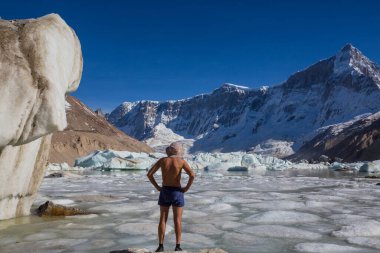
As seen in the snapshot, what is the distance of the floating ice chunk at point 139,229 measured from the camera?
6.98 meters

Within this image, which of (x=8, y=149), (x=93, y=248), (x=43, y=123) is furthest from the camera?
(x=8, y=149)

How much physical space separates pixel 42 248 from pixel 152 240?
57.3 inches

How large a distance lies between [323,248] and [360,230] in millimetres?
1462

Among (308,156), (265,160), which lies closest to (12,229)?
Result: (265,160)

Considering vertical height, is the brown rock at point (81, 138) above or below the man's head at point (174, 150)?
above

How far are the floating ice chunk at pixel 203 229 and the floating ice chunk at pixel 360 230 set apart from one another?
177 cm

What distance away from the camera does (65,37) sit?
21.1 ft

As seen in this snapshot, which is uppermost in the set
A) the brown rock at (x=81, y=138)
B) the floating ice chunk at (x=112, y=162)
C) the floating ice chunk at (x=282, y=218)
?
the brown rock at (x=81, y=138)

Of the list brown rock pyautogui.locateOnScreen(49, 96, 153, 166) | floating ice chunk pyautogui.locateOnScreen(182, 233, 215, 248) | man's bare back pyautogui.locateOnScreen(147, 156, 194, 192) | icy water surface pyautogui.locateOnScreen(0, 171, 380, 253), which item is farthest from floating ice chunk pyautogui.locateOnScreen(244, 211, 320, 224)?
brown rock pyautogui.locateOnScreen(49, 96, 153, 166)

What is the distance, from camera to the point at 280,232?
6.99m

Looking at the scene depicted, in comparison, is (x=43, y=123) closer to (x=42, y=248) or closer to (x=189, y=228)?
(x=42, y=248)

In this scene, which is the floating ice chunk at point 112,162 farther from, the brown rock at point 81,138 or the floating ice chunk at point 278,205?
the floating ice chunk at point 278,205

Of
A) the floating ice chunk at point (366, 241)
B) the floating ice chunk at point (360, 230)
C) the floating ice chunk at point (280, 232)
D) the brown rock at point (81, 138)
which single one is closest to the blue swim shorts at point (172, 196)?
the floating ice chunk at point (280, 232)

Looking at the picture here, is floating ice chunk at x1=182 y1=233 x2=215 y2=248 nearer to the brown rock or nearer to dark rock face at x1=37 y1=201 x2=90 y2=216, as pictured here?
dark rock face at x1=37 y1=201 x2=90 y2=216
